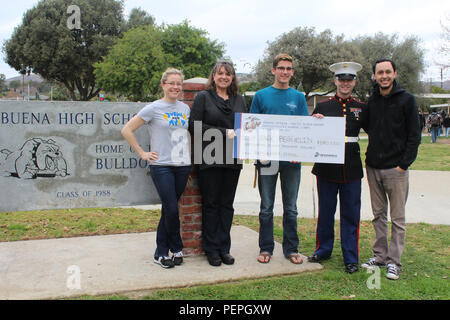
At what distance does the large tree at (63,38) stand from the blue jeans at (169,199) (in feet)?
115

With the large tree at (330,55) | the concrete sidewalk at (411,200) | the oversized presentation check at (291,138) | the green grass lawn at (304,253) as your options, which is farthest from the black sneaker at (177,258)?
the large tree at (330,55)

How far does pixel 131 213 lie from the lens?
6.72 metres

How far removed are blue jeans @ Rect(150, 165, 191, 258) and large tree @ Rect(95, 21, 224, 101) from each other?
29.3 meters

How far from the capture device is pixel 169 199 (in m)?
3.94

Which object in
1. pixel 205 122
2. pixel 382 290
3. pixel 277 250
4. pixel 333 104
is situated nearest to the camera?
pixel 382 290

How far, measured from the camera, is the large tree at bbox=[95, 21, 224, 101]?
33.1 meters

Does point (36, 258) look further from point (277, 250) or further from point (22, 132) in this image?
point (277, 250)

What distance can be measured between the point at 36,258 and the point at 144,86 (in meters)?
30.0

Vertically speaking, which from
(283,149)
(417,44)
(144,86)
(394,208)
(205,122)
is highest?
(417,44)

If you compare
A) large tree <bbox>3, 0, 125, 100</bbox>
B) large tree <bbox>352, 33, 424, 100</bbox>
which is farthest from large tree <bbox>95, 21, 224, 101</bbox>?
large tree <bbox>352, 33, 424, 100</bbox>

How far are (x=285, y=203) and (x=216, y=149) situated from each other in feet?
3.21

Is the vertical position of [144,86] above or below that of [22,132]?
above
